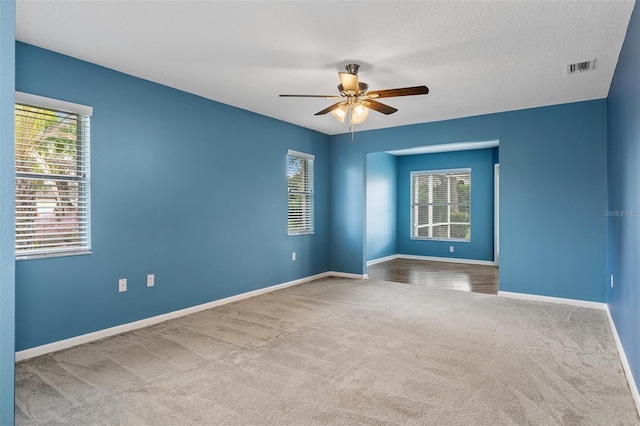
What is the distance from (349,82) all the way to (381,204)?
5238mm

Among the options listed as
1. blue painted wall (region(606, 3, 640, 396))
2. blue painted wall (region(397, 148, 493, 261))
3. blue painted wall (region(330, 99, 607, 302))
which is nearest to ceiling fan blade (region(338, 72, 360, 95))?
blue painted wall (region(606, 3, 640, 396))

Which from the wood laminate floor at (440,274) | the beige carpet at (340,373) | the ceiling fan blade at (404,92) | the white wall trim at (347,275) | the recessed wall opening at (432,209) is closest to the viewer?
the beige carpet at (340,373)

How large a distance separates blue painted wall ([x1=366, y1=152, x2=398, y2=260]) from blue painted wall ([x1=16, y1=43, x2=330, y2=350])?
2.70m

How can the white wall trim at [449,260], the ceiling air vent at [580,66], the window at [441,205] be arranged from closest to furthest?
1. the ceiling air vent at [580,66]
2. the white wall trim at [449,260]
3. the window at [441,205]

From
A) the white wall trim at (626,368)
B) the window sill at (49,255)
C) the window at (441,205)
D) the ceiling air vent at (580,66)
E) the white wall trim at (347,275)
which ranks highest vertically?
the ceiling air vent at (580,66)

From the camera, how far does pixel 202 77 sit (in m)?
3.79

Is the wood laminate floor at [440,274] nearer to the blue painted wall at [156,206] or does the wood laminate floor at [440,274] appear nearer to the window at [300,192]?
the window at [300,192]

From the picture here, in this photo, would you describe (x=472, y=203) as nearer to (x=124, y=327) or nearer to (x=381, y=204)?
(x=381, y=204)

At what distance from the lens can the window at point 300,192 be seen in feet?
19.3

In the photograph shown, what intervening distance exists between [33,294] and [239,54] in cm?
257

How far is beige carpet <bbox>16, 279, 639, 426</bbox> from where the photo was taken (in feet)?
7.19

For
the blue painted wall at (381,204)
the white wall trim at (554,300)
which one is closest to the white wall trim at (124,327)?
the blue painted wall at (381,204)

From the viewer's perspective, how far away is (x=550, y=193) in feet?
15.7

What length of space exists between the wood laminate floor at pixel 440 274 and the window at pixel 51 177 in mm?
4511
